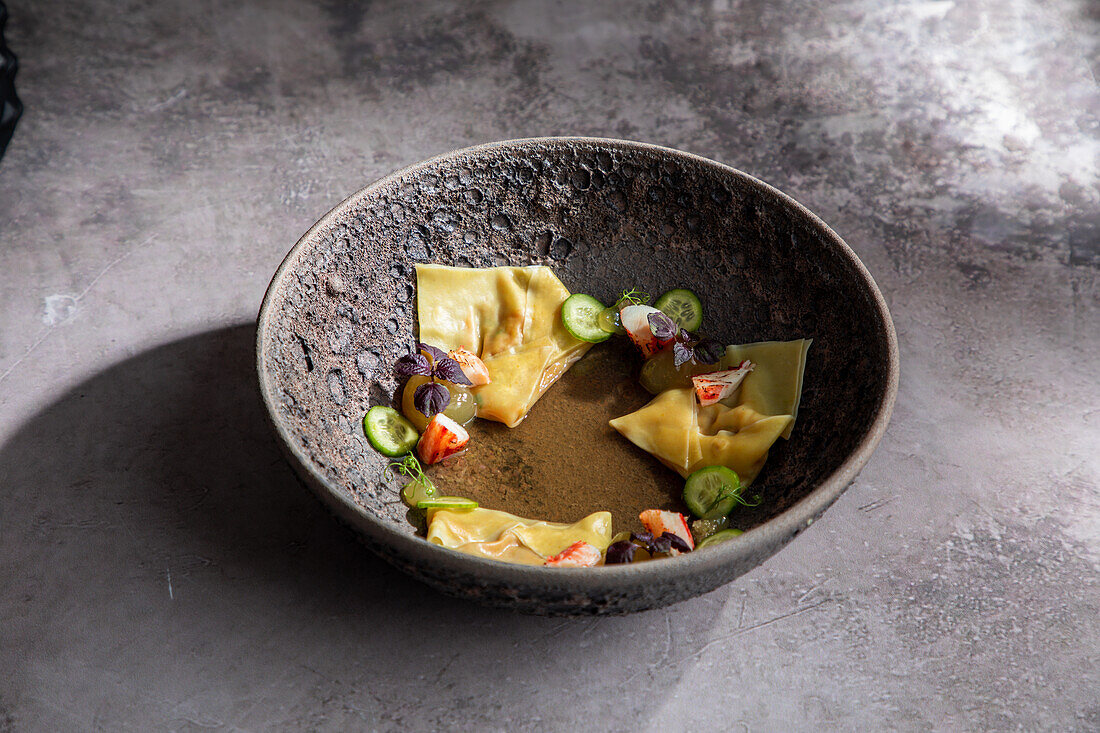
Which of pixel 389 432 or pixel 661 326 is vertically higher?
pixel 661 326

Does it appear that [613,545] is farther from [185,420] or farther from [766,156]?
[766,156]

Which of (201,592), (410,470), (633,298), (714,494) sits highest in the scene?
(633,298)

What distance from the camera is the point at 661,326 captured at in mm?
2822

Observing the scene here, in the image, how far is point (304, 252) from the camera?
253cm

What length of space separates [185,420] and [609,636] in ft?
5.01

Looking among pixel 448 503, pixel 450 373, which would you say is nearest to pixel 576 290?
pixel 450 373

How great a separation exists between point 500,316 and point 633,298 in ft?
1.53

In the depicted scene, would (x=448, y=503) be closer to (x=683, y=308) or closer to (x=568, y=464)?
(x=568, y=464)

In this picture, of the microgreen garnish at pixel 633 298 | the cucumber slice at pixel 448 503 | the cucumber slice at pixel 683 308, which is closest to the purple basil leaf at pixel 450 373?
the cucumber slice at pixel 448 503

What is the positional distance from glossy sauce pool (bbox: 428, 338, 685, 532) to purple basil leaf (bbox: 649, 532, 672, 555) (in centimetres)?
25

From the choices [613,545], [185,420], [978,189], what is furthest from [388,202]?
[978,189]

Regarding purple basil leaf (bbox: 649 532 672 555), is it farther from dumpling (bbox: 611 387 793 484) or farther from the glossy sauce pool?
dumpling (bbox: 611 387 793 484)

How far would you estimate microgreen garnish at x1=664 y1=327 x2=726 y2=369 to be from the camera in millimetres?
2775

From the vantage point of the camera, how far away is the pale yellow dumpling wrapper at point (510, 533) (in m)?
2.28
